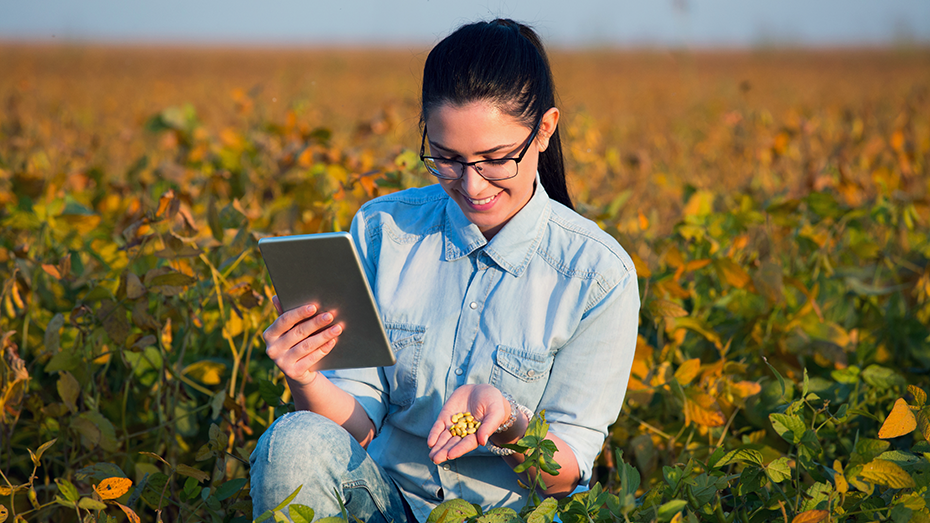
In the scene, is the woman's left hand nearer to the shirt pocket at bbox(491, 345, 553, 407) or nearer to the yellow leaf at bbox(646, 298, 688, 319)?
the shirt pocket at bbox(491, 345, 553, 407)

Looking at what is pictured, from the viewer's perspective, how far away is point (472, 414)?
1.06 metres

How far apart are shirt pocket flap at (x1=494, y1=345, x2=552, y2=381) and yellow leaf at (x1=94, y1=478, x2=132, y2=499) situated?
60 centimetres

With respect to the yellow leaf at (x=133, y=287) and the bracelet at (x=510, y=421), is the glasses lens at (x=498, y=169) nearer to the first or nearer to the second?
the bracelet at (x=510, y=421)

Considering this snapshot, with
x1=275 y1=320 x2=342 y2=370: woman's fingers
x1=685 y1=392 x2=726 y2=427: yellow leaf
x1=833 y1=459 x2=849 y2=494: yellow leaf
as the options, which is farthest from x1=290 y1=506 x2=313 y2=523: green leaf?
x1=685 y1=392 x2=726 y2=427: yellow leaf

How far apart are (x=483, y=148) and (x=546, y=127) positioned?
0.17m

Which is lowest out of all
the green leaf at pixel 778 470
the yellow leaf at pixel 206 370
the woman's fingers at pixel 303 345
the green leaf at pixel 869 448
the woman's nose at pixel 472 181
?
the yellow leaf at pixel 206 370

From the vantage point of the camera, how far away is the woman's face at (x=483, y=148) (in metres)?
1.15

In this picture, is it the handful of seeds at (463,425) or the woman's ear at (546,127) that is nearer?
the handful of seeds at (463,425)

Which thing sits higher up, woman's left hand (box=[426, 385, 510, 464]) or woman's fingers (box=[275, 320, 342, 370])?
woman's fingers (box=[275, 320, 342, 370])

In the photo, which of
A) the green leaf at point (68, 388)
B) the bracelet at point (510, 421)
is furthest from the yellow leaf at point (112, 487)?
the bracelet at point (510, 421)

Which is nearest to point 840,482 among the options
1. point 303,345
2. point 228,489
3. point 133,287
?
point 303,345

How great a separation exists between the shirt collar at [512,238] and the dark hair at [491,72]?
148 mm

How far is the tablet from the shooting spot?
1039 mm

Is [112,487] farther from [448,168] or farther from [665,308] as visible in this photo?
[665,308]
